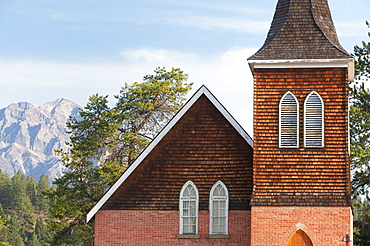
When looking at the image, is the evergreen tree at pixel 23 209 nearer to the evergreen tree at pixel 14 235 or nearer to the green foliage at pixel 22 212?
the green foliage at pixel 22 212

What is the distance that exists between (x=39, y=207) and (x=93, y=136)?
380 ft

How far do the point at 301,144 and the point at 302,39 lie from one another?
337 centimetres

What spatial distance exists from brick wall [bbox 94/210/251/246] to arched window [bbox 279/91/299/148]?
2866 mm

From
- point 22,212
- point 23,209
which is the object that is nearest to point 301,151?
point 22,212

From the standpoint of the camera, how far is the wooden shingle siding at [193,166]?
23328 mm

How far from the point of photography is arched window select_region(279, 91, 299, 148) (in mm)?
21766

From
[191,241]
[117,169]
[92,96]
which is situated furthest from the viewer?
[92,96]

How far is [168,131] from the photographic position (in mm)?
23812

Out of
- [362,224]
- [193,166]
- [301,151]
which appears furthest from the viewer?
[362,224]

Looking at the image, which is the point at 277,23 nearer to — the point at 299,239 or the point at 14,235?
the point at 299,239

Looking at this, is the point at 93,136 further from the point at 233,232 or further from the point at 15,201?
the point at 15,201

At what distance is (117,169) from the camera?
129ft

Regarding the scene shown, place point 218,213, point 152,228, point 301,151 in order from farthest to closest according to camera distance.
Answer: point 152,228
point 218,213
point 301,151

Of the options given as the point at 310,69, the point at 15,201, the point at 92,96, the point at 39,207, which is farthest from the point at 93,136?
the point at 39,207
